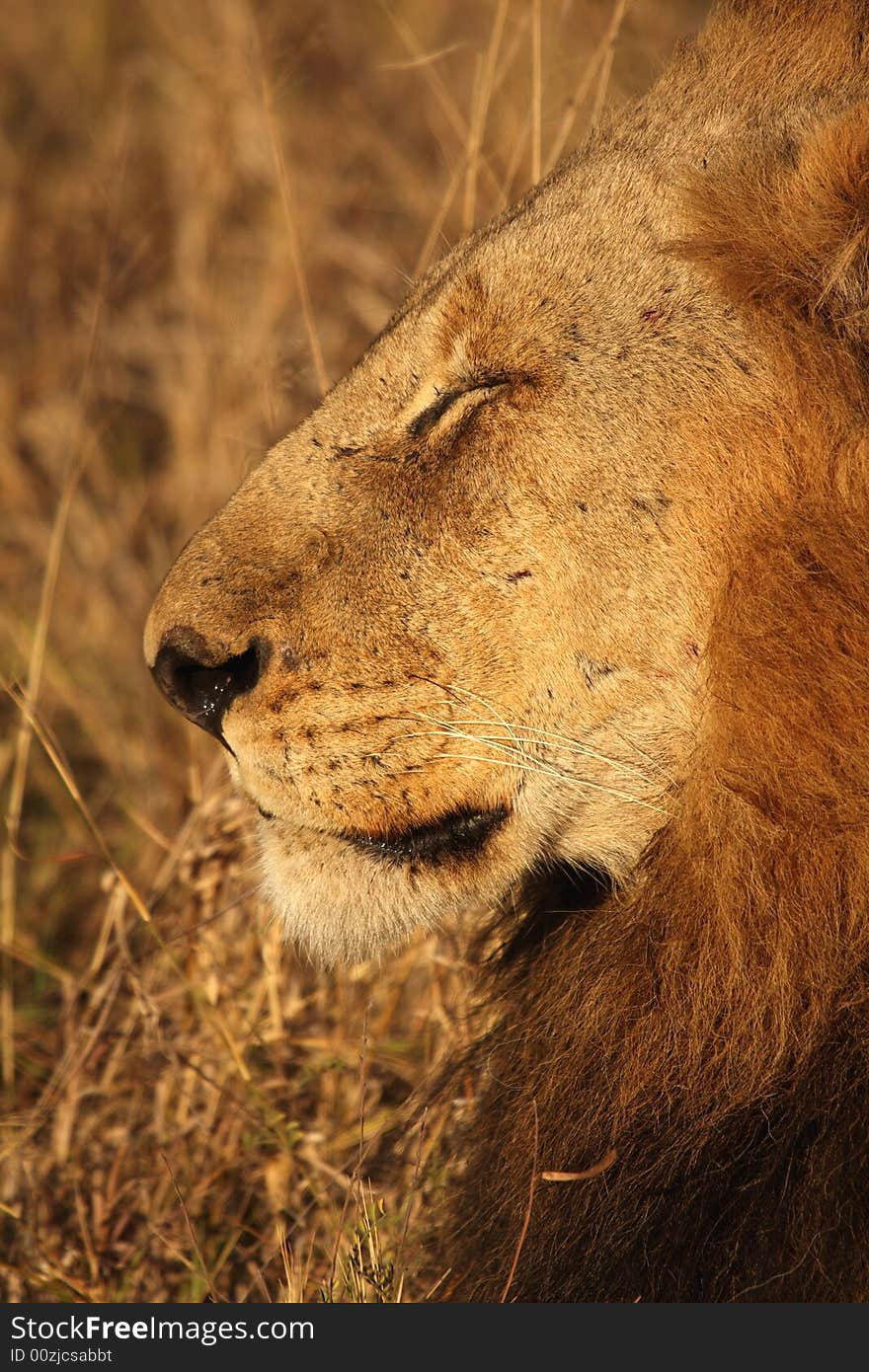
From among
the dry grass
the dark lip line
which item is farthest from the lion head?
the dry grass

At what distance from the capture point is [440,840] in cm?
209

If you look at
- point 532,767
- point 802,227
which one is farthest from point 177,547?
point 802,227

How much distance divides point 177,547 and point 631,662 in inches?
115

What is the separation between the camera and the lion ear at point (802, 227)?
181 centimetres

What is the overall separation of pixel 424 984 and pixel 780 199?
73.2 inches

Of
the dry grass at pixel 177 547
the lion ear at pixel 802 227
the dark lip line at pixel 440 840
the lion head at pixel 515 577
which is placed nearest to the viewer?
the lion ear at pixel 802 227

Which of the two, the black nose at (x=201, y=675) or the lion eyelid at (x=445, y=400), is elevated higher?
the lion eyelid at (x=445, y=400)

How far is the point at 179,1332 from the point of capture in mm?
2094

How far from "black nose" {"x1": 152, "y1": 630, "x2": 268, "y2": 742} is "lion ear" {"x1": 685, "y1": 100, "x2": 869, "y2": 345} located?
80 cm

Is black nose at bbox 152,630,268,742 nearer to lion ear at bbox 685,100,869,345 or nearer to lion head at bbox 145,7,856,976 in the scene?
lion head at bbox 145,7,856,976

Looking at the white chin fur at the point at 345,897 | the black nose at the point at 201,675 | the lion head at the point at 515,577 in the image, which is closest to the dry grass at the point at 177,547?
the white chin fur at the point at 345,897

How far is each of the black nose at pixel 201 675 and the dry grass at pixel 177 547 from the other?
72 cm

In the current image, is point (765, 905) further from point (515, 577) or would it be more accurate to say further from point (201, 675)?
point (201, 675)

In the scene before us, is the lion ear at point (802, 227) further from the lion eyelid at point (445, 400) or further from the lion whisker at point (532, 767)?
the lion whisker at point (532, 767)
